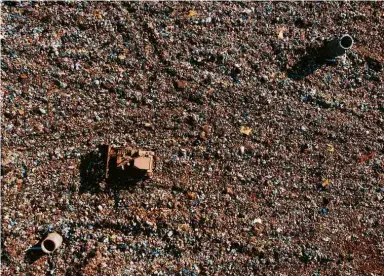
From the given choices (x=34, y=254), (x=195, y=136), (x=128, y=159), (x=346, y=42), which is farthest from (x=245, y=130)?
(x=34, y=254)

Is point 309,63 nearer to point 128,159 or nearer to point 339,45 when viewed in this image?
point 339,45

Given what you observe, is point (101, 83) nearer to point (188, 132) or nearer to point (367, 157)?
point (188, 132)

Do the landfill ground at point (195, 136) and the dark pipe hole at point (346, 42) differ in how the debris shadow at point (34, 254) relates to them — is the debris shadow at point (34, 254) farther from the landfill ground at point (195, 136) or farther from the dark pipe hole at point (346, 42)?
the dark pipe hole at point (346, 42)

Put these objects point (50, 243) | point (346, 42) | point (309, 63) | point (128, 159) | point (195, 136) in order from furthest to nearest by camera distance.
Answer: point (309, 63) < point (346, 42) < point (195, 136) < point (128, 159) < point (50, 243)

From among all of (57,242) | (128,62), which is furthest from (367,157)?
(57,242)

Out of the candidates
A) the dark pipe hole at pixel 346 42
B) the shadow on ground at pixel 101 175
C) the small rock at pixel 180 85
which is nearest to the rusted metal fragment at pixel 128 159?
the shadow on ground at pixel 101 175

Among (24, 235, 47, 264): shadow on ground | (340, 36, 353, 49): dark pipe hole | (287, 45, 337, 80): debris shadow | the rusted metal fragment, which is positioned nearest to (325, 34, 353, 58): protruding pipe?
(340, 36, 353, 49): dark pipe hole

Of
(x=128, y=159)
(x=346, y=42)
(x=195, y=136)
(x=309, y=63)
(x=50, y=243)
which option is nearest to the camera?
(x=50, y=243)
